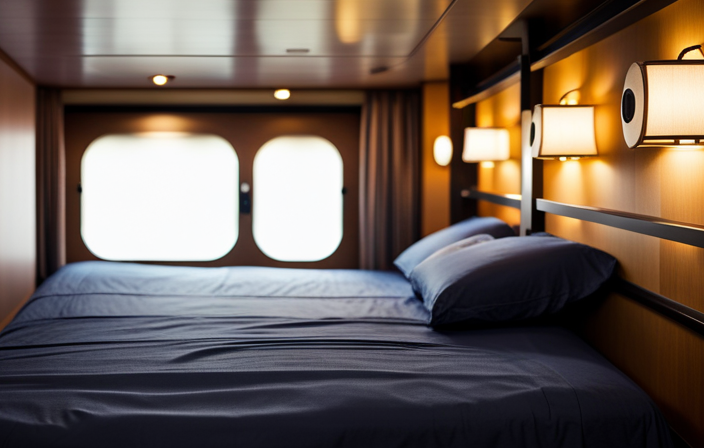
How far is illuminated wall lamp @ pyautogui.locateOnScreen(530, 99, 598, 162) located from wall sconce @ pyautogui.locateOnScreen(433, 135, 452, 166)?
69.8 inches

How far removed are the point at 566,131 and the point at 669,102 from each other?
78cm

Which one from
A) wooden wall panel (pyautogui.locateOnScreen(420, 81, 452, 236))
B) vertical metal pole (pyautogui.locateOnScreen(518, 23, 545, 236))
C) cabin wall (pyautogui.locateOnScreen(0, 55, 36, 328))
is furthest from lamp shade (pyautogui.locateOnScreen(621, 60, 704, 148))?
cabin wall (pyautogui.locateOnScreen(0, 55, 36, 328))

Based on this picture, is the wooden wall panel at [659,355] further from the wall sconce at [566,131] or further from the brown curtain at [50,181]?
→ the brown curtain at [50,181]

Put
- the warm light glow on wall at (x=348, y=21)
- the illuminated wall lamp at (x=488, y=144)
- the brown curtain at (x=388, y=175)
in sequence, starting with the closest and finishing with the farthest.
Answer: the warm light glow on wall at (x=348, y=21), the illuminated wall lamp at (x=488, y=144), the brown curtain at (x=388, y=175)

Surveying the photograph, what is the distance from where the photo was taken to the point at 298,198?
5551mm

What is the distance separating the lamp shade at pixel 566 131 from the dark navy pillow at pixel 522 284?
0.33m

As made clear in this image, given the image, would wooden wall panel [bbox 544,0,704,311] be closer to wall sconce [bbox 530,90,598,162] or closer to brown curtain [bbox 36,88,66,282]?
wall sconce [bbox 530,90,598,162]

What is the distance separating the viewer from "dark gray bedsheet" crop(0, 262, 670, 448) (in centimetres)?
156

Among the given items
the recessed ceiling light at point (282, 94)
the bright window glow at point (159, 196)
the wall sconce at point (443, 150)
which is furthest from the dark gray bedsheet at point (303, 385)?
the bright window glow at point (159, 196)

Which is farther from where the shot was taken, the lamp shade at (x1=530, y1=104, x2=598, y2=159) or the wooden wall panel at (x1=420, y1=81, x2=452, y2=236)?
the wooden wall panel at (x1=420, y1=81, x2=452, y2=236)

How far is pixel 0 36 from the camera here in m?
3.01

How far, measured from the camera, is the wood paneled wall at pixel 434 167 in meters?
4.38

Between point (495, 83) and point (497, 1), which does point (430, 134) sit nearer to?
point (495, 83)

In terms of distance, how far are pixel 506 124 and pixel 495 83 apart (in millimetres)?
257
